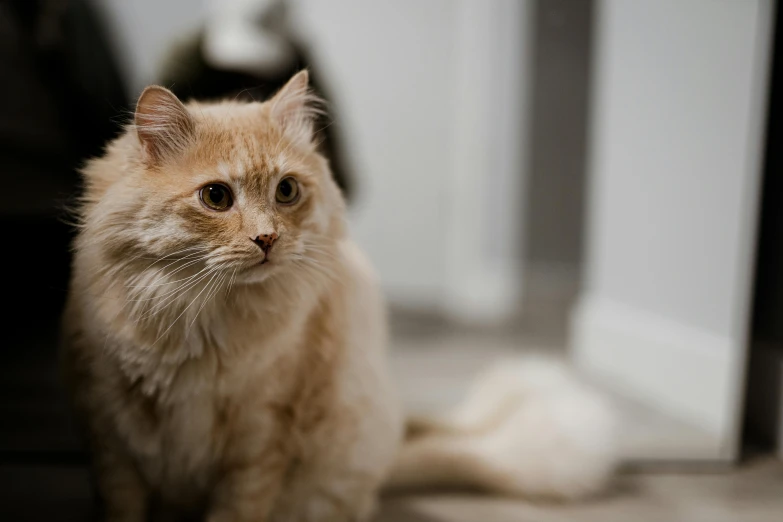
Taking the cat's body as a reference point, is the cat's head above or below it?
above

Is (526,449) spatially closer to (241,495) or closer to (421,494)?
Answer: (421,494)

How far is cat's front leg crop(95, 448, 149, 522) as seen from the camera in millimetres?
943

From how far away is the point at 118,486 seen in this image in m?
0.95

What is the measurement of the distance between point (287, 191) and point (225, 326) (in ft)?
0.69

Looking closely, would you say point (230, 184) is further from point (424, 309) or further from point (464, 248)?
point (464, 248)

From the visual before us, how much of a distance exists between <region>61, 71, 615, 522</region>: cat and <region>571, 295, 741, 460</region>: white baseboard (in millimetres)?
890

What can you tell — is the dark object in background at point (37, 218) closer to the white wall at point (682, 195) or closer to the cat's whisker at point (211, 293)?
the cat's whisker at point (211, 293)

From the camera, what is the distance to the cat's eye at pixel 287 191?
0.86 meters

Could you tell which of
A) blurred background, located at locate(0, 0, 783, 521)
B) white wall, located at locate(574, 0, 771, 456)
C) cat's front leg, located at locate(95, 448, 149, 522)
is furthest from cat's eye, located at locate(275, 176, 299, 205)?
white wall, located at locate(574, 0, 771, 456)

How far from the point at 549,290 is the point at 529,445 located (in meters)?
2.36

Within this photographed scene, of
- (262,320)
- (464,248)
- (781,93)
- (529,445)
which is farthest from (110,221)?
(464,248)

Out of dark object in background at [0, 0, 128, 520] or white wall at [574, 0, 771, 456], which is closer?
dark object in background at [0, 0, 128, 520]

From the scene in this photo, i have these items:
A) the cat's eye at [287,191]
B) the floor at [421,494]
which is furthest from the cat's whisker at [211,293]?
the floor at [421,494]

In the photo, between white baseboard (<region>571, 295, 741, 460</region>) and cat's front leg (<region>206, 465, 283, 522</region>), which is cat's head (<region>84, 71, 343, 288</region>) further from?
white baseboard (<region>571, 295, 741, 460</region>)
